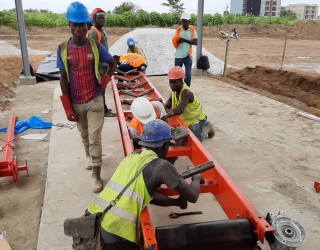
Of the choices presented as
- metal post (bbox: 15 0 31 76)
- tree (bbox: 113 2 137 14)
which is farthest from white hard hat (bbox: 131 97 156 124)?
tree (bbox: 113 2 137 14)

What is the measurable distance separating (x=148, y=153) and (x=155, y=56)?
33.0ft

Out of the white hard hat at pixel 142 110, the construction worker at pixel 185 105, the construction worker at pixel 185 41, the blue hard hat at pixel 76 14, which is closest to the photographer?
the blue hard hat at pixel 76 14

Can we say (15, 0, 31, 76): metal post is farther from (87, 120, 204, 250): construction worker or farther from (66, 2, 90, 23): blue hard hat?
(87, 120, 204, 250): construction worker

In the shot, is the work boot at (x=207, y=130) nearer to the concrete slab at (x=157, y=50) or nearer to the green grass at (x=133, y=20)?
the concrete slab at (x=157, y=50)

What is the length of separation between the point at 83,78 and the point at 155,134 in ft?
5.15

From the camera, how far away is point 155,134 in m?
2.58

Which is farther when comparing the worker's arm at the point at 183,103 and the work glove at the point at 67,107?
the worker's arm at the point at 183,103

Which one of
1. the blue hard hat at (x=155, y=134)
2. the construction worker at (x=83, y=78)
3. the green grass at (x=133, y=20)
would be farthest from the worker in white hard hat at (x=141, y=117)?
the green grass at (x=133, y=20)

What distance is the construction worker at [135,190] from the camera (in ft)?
7.87

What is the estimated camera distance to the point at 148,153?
253cm

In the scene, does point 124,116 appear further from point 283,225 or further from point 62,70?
point 283,225

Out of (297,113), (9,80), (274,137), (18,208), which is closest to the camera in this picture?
(18,208)

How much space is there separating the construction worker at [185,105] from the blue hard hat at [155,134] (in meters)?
2.03

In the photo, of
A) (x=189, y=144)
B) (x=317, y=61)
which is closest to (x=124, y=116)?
(x=189, y=144)
